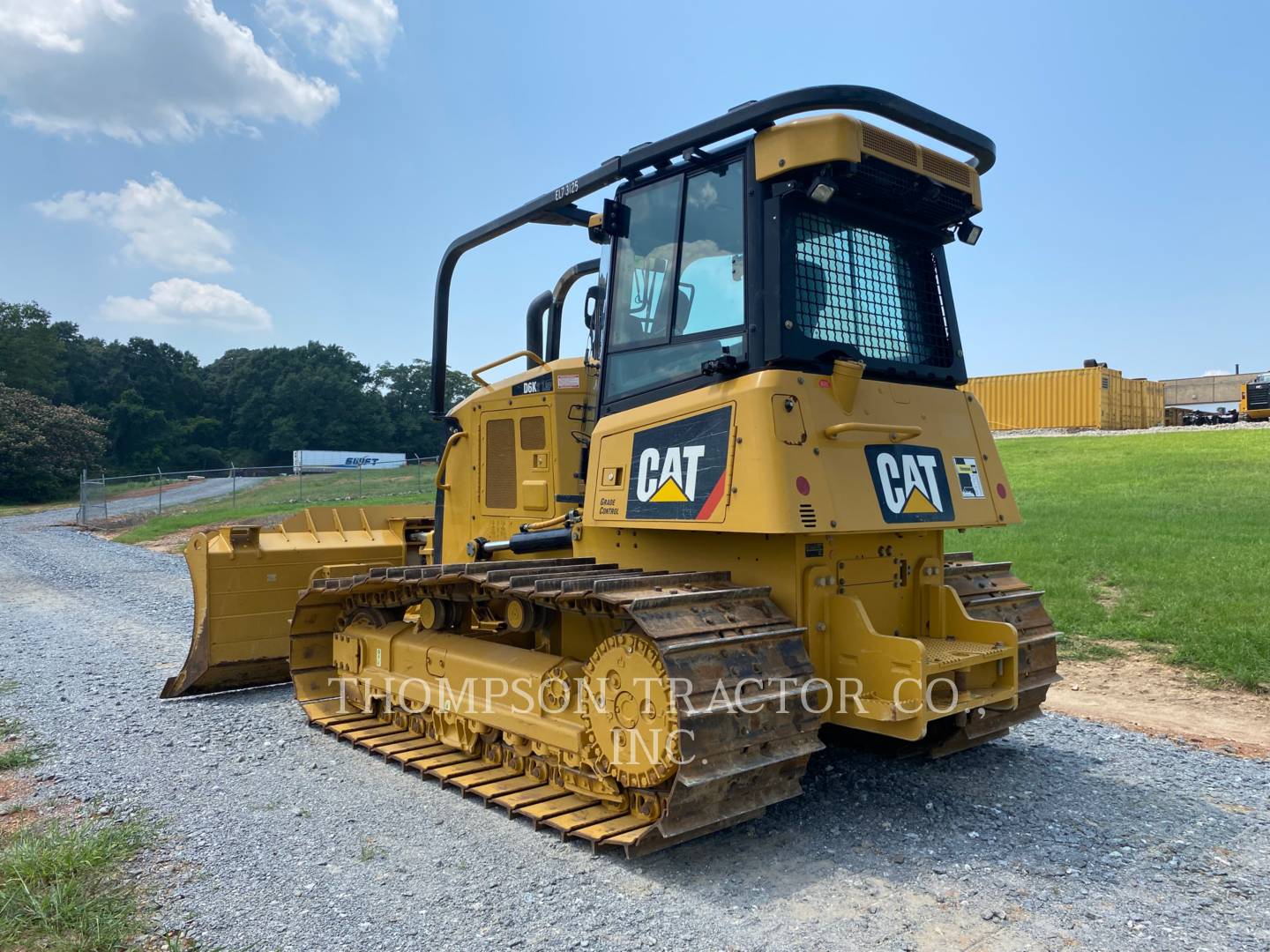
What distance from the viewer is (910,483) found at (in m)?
4.81

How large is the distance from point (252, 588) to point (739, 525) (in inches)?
198

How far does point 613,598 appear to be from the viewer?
4098 mm

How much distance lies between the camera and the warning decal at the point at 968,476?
514cm

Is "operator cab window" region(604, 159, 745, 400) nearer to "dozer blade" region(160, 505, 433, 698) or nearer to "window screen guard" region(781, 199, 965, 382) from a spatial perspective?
"window screen guard" region(781, 199, 965, 382)

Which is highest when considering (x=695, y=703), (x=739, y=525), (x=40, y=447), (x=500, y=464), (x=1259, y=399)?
(x=1259, y=399)

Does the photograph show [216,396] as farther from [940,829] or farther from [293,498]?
[940,829]

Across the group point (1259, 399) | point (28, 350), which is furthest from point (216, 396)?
point (1259, 399)

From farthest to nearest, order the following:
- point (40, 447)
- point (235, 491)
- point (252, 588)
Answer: point (40, 447) < point (235, 491) < point (252, 588)

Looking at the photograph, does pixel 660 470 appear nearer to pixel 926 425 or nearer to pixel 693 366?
pixel 693 366

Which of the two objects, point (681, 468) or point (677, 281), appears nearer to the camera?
point (681, 468)

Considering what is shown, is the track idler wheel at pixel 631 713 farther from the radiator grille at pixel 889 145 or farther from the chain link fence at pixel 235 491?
the chain link fence at pixel 235 491

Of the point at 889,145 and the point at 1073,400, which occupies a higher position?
the point at 1073,400

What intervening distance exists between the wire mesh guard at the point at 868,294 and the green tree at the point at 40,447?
154 ft

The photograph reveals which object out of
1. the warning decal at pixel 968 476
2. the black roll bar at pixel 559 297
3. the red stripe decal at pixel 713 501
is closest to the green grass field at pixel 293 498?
the black roll bar at pixel 559 297
